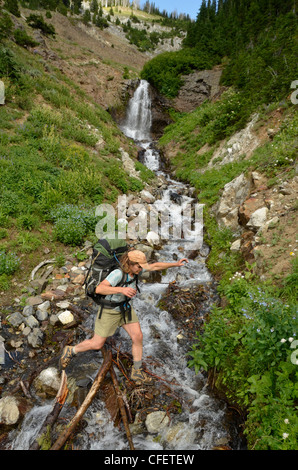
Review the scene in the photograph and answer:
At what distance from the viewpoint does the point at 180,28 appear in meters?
96.7

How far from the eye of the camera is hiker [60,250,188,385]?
385 cm

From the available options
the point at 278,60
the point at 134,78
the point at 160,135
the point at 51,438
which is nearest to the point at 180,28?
the point at 134,78

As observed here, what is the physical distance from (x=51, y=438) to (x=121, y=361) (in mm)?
1599

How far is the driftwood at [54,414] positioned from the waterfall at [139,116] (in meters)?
23.1

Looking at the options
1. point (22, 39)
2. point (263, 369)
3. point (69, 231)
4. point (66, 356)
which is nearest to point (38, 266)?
point (69, 231)

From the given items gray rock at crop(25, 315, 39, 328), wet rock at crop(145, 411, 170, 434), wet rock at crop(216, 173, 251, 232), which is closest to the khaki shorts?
wet rock at crop(145, 411, 170, 434)

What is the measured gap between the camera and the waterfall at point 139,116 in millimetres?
24547

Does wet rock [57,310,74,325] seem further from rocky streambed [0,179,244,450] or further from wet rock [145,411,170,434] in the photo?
wet rock [145,411,170,434]

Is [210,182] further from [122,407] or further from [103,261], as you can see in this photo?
[122,407]

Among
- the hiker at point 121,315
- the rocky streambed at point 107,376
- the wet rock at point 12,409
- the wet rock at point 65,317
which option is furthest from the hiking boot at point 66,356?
the wet rock at point 65,317

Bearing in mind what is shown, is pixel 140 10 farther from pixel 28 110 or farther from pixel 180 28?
pixel 28 110

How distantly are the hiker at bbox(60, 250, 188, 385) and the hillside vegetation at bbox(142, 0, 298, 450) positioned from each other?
3.73 feet

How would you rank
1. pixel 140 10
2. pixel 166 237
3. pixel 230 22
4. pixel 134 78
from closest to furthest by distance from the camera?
pixel 166 237, pixel 134 78, pixel 230 22, pixel 140 10

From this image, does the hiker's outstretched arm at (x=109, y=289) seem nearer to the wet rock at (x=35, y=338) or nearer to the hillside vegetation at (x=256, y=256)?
the hillside vegetation at (x=256, y=256)
